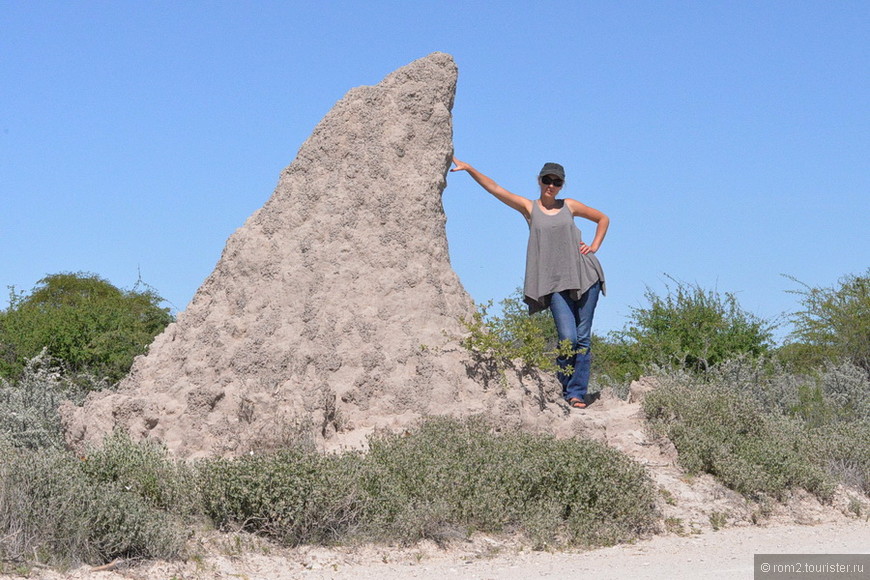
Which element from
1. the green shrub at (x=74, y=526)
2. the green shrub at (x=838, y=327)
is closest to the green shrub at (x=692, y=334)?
the green shrub at (x=838, y=327)

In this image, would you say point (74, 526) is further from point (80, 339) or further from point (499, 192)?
point (80, 339)

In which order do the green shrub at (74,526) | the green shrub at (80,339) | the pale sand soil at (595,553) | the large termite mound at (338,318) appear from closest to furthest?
the green shrub at (74,526), the pale sand soil at (595,553), the large termite mound at (338,318), the green shrub at (80,339)

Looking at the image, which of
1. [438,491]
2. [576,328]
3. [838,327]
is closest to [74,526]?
[438,491]

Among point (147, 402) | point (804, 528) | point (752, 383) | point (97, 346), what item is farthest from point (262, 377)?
point (752, 383)

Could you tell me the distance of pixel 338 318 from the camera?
27.2ft

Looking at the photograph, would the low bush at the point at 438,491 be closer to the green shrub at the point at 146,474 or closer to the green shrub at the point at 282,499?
the green shrub at the point at 282,499

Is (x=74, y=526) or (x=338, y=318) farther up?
(x=338, y=318)

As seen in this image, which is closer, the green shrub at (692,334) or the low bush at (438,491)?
the low bush at (438,491)

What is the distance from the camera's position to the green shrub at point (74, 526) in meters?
5.61

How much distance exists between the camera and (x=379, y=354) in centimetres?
809

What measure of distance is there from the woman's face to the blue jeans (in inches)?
35.3

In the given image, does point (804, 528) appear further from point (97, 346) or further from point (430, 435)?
point (97, 346)

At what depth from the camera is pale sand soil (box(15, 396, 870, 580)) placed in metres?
5.75

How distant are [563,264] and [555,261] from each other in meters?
0.08
